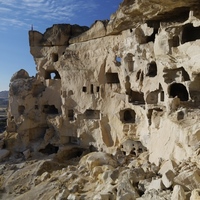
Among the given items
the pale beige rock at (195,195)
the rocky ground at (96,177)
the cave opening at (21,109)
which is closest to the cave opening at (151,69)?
the rocky ground at (96,177)

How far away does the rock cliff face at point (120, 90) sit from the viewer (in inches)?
389

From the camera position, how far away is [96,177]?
10719 mm

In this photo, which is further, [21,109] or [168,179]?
[21,109]

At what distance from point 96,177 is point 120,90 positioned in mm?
6308

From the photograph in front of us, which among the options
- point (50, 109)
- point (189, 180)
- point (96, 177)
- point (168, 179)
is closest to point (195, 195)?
point (189, 180)

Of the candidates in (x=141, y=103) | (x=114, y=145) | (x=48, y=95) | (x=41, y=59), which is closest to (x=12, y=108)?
(x=48, y=95)

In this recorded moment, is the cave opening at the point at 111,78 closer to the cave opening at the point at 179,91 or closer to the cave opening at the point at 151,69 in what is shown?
the cave opening at the point at 151,69

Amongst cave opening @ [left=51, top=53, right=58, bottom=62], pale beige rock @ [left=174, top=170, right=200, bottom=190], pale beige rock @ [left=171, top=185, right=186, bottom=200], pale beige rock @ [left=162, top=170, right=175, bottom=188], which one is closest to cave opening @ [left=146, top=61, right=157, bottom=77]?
pale beige rock @ [left=162, top=170, right=175, bottom=188]

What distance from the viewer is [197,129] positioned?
7539 millimetres

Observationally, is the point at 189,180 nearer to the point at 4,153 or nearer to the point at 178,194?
the point at 178,194

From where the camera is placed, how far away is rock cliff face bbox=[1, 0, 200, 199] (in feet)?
32.4

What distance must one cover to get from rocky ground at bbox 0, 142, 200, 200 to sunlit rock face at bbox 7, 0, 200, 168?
752mm

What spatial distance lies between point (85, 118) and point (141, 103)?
170 inches

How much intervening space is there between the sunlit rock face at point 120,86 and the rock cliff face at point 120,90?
0.05 metres
